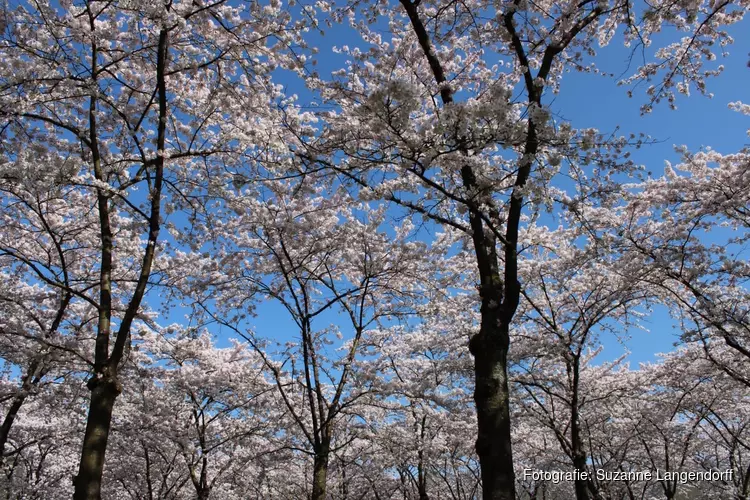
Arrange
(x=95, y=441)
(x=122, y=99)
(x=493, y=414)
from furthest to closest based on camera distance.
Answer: (x=122, y=99)
(x=95, y=441)
(x=493, y=414)

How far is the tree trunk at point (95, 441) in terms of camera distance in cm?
471

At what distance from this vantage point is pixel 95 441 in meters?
4.87

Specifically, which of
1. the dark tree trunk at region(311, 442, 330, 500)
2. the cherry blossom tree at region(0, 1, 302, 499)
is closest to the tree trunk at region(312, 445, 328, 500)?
the dark tree trunk at region(311, 442, 330, 500)

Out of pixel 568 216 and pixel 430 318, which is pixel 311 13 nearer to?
pixel 568 216

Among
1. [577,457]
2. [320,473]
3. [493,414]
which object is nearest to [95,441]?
[493,414]

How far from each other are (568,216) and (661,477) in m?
16.2

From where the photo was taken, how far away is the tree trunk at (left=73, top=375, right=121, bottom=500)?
15.5 feet

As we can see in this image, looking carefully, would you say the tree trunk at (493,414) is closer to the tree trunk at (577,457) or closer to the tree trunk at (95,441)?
the tree trunk at (95,441)

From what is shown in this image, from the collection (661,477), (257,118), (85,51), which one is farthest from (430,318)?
(661,477)

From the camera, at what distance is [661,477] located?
691 inches

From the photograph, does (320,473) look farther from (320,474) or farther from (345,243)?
(345,243)

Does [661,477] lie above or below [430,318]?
below

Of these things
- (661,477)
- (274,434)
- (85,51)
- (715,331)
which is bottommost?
(661,477)

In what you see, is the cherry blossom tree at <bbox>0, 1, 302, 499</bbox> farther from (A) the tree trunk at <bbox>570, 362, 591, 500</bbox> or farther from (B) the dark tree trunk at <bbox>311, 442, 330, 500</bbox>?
(A) the tree trunk at <bbox>570, 362, 591, 500</bbox>
